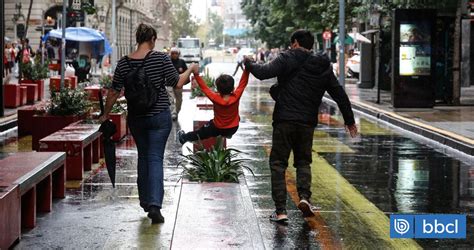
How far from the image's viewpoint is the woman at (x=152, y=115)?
8539 millimetres

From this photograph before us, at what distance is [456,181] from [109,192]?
16.2 ft

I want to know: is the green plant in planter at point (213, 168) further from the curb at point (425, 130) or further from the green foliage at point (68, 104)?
the curb at point (425, 130)

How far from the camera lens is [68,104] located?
617 inches

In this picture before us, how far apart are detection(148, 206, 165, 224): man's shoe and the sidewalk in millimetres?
8643

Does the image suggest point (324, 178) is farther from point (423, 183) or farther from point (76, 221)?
point (76, 221)

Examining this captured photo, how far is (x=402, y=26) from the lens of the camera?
25188mm

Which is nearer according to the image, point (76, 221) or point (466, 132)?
point (76, 221)

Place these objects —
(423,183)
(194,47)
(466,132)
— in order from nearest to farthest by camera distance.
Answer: (423,183) < (466,132) < (194,47)

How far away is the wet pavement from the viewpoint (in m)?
8.09

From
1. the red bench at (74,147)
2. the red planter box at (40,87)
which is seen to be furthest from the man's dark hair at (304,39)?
the red planter box at (40,87)

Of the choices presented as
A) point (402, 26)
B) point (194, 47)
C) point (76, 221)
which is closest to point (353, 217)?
point (76, 221)

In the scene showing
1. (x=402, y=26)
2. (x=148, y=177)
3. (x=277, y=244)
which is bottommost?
(x=277, y=244)

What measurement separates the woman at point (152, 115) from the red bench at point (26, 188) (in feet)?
3.38

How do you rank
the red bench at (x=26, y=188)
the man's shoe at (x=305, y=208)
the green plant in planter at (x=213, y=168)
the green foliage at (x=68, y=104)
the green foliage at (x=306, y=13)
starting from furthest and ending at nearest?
the green foliage at (x=306, y=13) < the green foliage at (x=68, y=104) < the green plant in planter at (x=213, y=168) < the man's shoe at (x=305, y=208) < the red bench at (x=26, y=188)
